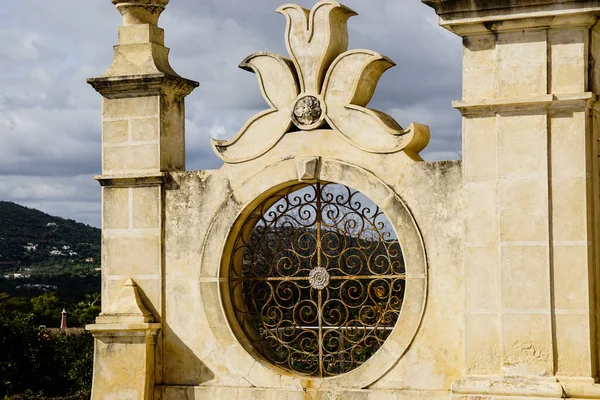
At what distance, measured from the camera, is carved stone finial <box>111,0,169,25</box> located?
10.1 metres

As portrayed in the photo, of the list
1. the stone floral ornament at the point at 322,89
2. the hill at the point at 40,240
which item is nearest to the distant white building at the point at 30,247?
the hill at the point at 40,240

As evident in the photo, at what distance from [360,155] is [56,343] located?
21977 millimetres

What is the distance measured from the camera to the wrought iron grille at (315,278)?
29.6 feet

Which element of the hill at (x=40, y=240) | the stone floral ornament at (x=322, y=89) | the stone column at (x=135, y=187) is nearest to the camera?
the stone floral ornament at (x=322, y=89)

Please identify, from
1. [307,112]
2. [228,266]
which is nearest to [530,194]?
[307,112]

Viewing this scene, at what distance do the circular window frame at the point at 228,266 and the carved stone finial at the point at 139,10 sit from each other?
1893 mm

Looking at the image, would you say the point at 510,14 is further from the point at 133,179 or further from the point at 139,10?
the point at 133,179

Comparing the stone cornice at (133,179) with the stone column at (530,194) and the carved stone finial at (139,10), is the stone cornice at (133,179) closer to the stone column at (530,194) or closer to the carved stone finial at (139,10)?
the carved stone finial at (139,10)

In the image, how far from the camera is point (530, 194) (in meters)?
8.07

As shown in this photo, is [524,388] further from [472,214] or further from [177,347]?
[177,347]

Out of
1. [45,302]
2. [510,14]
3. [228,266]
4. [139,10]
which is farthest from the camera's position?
[45,302]

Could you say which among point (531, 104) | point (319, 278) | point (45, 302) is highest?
point (531, 104)

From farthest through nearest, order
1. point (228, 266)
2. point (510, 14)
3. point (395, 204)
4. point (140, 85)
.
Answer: point (140, 85) → point (228, 266) → point (395, 204) → point (510, 14)

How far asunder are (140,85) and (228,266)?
1.85 metres
